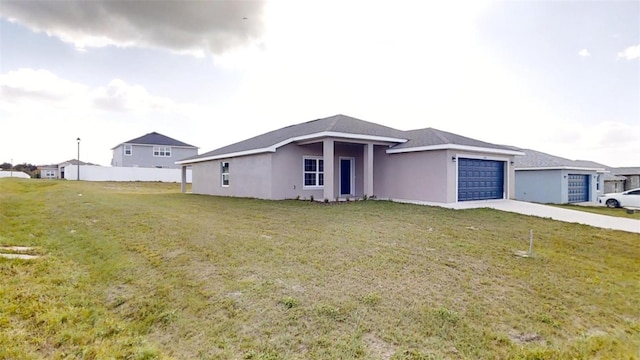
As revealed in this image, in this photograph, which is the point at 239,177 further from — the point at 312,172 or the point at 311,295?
the point at 311,295

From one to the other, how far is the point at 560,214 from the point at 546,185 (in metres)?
9.68

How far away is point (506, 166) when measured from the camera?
1756 cm

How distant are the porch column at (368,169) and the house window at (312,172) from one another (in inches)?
93.3

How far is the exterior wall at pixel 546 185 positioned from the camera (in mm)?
21797

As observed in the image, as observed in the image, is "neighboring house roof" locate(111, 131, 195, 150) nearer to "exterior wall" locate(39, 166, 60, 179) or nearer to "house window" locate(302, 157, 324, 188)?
"exterior wall" locate(39, 166, 60, 179)

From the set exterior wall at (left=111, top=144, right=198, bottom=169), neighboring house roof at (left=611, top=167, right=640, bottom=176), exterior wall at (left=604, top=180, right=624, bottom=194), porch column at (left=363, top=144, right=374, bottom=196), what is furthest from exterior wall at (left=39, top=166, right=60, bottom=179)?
neighboring house roof at (left=611, top=167, right=640, bottom=176)

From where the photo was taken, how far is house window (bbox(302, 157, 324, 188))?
56.3ft

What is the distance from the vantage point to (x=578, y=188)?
23.4 meters

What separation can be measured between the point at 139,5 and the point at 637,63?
19.6 meters

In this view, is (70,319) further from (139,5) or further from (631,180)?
(631,180)

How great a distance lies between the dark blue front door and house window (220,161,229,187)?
7077mm

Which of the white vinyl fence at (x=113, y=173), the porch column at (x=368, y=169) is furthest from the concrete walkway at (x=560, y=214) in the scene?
the white vinyl fence at (x=113, y=173)

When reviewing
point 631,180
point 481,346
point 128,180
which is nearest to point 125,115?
point 128,180

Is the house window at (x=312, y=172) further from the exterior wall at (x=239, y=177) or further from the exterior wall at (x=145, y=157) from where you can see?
the exterior wall at (x=145, y=157)
